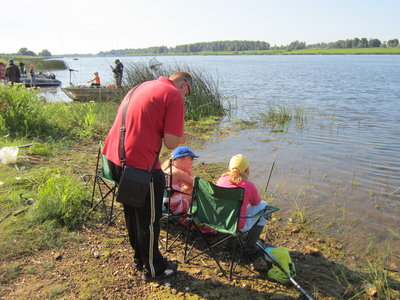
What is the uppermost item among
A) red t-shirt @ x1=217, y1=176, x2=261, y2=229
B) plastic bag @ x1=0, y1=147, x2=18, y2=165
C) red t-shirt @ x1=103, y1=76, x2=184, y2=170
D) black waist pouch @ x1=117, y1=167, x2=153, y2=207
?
red t-shirt @ x1=103, y1=76, x2=184, y2=170

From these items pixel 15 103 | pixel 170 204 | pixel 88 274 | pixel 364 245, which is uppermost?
pixel 15 103

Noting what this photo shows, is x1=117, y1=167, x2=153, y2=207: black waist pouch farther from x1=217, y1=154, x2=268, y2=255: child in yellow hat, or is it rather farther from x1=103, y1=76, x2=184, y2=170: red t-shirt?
x1=217, y1=154, x2=268, y2=255: child in yellow hat

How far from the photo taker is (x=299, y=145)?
848 cm

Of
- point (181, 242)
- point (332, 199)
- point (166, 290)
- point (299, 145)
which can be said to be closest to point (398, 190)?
point (332, 199)

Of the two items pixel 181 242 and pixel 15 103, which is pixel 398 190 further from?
pixel 15 103

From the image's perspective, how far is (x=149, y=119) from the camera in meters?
2.54

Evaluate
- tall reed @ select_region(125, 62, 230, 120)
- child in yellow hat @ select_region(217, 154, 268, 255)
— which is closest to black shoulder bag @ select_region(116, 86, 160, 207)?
child in yellow hat @ select_region(217, 154, 268, 255)

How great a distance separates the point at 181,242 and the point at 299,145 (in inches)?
218

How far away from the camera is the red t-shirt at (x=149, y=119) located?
252 centimetres

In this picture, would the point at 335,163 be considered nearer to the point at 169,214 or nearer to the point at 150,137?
the point at 169,214

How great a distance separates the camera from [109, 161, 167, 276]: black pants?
2.76 m

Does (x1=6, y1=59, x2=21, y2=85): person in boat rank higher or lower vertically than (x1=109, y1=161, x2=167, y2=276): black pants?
higher

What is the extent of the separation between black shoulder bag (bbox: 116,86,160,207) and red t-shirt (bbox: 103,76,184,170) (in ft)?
0.13

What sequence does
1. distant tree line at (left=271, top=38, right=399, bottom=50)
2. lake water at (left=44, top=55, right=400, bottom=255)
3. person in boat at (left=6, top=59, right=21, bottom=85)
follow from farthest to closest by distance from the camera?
distant tree line at (left=271, top=38, right=399, bottom=50) < person in boat at (left=6, top=59, right=21, bottom=85) < lake water at (left=44, top=55, right=400, bottom=255)
